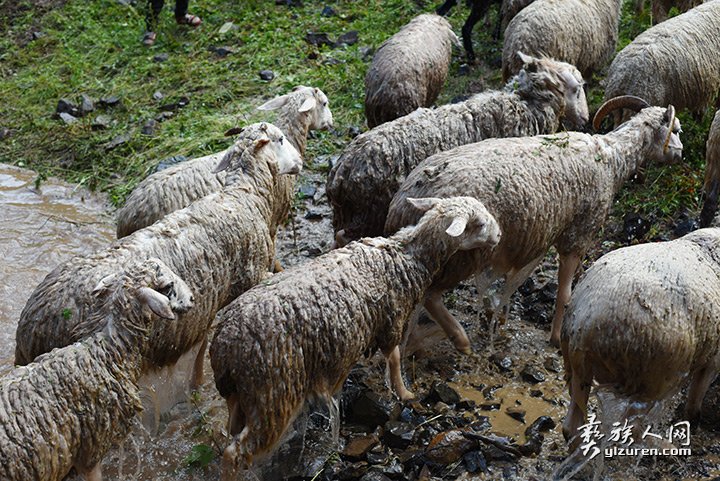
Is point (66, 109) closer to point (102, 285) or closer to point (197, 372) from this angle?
point (197, 372)

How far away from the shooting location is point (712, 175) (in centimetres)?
626

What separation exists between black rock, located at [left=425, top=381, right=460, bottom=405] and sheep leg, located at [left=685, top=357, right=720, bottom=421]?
135cm

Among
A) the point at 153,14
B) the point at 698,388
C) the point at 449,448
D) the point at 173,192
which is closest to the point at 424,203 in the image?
the point at 449,448

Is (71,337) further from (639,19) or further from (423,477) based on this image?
(639,19)

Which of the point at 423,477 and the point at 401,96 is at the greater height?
the point at 401,96

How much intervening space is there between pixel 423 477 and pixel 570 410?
91 cm

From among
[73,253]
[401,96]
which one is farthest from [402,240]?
[73,253]

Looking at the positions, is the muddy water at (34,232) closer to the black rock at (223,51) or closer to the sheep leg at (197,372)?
the sheep leg at (197,372)

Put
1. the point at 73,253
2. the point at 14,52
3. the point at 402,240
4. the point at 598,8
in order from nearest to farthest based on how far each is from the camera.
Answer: the point at 402,240 → the point at 73,253 → the point at 598,8 → the point at 14,52

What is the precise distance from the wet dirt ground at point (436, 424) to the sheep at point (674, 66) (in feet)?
6.66

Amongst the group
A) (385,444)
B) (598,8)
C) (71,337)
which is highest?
(598,8)

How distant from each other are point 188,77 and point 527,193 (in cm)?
524

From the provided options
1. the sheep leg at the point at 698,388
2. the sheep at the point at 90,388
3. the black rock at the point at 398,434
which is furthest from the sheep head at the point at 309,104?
the sheep leg at the point at 698,388

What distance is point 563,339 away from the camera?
15.0 ft
